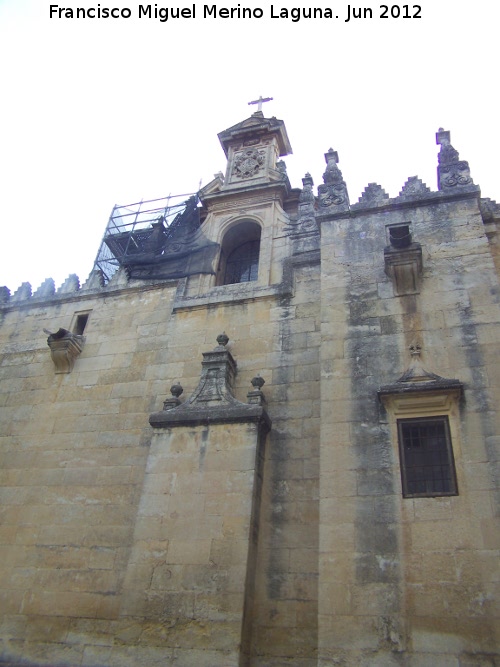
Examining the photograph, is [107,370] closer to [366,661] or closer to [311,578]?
[311,578]

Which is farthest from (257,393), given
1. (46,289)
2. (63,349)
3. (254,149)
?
(254,149)

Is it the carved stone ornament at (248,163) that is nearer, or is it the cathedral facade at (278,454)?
the cathedral facade at (278,454)

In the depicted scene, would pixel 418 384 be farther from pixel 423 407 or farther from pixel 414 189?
pixel 414 189

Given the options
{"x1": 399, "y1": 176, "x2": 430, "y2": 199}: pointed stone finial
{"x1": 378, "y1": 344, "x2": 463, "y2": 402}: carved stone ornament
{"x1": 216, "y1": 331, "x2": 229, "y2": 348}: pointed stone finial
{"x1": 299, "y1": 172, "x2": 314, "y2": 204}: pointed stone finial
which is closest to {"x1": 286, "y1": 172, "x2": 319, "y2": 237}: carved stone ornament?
{"x1": 299, "y1": 172, "x2": 314, "y2": 204}: pointed stone finial

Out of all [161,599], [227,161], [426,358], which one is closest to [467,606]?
[426,358]

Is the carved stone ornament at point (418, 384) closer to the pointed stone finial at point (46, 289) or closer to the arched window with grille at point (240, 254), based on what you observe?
the arched window with grille at point (240, 254)

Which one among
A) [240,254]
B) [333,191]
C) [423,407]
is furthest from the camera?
[240,254]

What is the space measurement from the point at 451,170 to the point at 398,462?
6850 mm

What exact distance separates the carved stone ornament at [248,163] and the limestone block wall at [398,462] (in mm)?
5702

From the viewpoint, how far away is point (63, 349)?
1350cm

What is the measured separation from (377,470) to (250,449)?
7.45 feet

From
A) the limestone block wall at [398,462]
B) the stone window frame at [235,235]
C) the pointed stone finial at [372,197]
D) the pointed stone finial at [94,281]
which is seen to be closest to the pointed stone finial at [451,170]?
the limestone block wall at [398,462]

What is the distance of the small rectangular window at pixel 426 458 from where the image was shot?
27.5 feet

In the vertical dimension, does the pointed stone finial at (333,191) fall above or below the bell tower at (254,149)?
below
